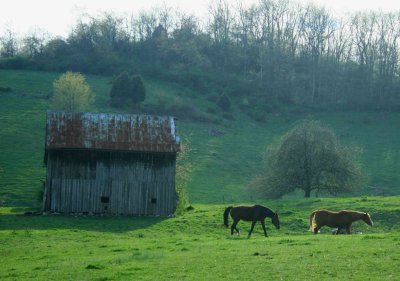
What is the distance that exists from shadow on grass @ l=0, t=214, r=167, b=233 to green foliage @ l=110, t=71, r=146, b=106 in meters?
45.1

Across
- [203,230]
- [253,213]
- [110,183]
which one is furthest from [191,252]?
[110,183]

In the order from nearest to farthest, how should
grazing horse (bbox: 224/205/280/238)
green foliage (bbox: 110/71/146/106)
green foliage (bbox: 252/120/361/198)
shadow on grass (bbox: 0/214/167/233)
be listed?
grazing horse (bbox: 224/205/280/238)
shadow on grass (bbox: 0/214/167/233)
green foliage (bbox: 252/120/361/198)
green foliage (bbox: 110/71/146/106)

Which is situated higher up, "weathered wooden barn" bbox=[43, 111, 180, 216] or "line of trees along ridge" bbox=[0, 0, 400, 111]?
"line of trees along ridge" bbox=[0, 0, 400, 111]

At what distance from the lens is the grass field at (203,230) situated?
52.4ft

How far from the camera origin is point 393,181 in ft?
205

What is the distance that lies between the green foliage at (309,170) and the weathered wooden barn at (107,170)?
1235 cm

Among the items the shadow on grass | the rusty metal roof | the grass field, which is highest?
the rusty metal roof

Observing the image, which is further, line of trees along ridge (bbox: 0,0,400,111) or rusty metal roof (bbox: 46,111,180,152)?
line of trees along ridge (bbox: 0,0,400,111)

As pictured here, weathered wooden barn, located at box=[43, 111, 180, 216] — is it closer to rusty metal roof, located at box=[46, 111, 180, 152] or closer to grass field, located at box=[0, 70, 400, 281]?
rusty metal roof, located at box=[46, 111, 180, 152]

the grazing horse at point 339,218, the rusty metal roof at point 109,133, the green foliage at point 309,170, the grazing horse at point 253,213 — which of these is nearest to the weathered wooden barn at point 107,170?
the rusty metal roof at point 109,133

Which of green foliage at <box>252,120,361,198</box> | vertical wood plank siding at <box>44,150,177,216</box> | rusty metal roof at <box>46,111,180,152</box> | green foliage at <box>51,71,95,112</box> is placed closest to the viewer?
vertical wood plank siding at <box>44,150,177,216</box>

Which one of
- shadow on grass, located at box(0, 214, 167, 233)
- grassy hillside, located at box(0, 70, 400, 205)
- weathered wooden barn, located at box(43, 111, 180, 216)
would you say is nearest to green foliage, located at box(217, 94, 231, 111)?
grassy hillside, located at box(0, 70, 400, 205)

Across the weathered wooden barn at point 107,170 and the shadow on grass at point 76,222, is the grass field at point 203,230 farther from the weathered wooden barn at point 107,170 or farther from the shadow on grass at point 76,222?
the weathered wooden barn at point 107,170

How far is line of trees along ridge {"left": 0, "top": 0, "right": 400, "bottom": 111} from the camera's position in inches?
3792
